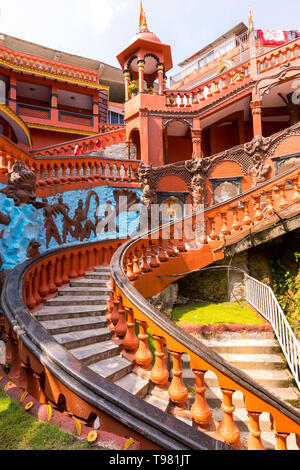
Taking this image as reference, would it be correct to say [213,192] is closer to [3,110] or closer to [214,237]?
[214,237]

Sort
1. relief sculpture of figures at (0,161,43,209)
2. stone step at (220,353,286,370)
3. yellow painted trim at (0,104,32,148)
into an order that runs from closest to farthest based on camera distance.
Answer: stone step at (220,353,286,370), relief sculpture of figures at (0,161,43,209), yellow painted trim at (0,104,32,148)

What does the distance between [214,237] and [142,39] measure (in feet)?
39.8

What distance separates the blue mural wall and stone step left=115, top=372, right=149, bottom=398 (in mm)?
4170

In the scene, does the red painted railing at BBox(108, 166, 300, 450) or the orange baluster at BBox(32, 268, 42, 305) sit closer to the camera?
the red painted railing at BBox(108, 166, 300, 450)

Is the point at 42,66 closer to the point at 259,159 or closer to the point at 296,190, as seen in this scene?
the point at 259,159

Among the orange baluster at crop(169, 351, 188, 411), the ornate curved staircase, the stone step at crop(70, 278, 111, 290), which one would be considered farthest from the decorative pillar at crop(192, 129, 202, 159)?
the orange baluster at crop(169, 351, 188, 411)

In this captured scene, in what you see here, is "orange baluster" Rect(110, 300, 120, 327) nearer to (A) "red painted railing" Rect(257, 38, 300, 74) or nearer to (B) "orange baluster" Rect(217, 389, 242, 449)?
(B) "orange baluster" Rect(217, 389, 242, 449)

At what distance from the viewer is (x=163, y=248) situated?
7840 mm

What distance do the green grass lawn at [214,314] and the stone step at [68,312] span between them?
281cm

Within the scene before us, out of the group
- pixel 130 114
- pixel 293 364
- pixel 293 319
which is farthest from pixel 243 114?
pixel 293 364

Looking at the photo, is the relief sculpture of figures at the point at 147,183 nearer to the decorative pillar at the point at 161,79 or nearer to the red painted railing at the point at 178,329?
the red painted railing at the point at 178,329

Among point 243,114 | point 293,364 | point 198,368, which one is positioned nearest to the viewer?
point 198,368

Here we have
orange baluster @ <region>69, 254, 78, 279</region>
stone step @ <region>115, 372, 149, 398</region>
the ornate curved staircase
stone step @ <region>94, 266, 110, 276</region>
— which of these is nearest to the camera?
the ornate curved staircase

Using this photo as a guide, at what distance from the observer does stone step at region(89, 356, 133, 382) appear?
3420 millimetres
